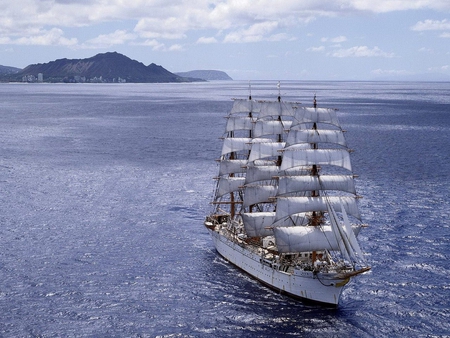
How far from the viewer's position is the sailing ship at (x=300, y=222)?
191 feet

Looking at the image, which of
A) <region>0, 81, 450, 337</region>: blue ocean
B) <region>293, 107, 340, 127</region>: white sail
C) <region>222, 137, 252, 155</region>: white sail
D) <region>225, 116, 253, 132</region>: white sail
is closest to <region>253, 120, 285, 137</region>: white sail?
<region>222, 137, 252, 155</region>: white sail

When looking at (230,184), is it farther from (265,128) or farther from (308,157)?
(308,157)

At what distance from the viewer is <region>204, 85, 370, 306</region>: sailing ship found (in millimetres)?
58312

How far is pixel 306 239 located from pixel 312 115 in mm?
13978

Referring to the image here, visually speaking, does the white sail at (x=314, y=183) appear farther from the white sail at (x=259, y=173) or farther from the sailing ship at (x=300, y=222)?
the white sail at (x=259, y=173)

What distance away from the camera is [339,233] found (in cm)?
6041

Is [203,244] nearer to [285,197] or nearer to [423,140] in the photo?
[285,197]

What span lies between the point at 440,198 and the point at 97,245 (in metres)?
52.9

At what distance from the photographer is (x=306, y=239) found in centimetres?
6178

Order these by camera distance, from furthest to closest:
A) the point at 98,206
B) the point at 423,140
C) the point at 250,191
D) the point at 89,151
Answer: the point at 423,140
the point at 89,151
the point at 98,206
the point at 250,191

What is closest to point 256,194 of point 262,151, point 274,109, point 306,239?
point 262,151

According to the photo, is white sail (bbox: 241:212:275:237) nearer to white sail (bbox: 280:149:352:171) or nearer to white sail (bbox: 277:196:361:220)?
white sail (bbox: 277:196:361:220)

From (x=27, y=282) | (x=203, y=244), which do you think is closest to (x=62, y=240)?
(x=27, y=282)

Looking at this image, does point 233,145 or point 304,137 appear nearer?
point 304,137
